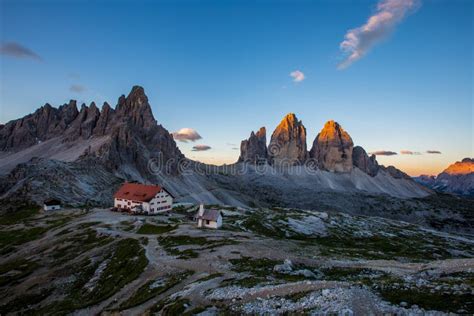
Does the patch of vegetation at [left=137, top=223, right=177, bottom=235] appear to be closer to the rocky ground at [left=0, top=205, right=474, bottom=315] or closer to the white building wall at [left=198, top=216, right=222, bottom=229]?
the rocky ground at [left=0, top=205, right=474, bottom=315]

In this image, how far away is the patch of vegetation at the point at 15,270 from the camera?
55.0 metres

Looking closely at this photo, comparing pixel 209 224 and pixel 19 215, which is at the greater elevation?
pixel 209 224

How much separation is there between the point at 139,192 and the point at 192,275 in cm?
7957

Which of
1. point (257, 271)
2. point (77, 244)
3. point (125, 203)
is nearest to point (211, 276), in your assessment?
point (257, 271)

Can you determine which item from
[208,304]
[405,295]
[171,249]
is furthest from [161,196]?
[405,295]

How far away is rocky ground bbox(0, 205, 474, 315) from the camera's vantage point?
78.6 ft

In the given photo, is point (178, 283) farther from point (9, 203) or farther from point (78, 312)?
point (9, 203)

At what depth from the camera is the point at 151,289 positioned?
3759 centimetres

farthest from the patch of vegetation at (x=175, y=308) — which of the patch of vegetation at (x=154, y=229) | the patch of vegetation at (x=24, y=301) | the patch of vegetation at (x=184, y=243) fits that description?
the patch of vegetation at (x=154, y=229)

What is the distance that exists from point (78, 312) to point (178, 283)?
43.4 feet

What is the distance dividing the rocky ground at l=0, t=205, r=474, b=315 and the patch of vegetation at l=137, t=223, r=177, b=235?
274 mm

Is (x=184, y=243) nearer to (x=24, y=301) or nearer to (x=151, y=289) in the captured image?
(x=151, y=289)

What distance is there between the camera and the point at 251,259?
47.2 metres

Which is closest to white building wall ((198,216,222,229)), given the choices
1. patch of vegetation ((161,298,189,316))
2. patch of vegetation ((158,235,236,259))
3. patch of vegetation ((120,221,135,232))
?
patch of vegetation ((158,235,236,259))
